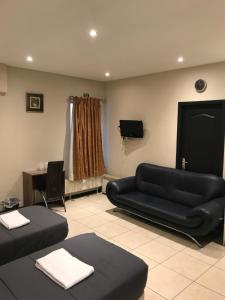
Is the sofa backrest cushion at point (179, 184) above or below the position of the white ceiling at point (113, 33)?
below

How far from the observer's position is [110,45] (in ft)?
10.1

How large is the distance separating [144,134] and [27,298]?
3802 millimetres

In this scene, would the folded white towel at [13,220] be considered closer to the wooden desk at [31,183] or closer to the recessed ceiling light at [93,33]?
the wooden desk at [31,183]

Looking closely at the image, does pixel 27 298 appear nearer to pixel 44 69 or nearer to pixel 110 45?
pixel 110 45

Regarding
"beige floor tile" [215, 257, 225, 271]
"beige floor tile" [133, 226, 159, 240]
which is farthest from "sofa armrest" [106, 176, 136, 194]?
"beige floor tile" [215, 257, 225, 271]

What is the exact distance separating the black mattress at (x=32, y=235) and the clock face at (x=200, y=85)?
2.98 meters

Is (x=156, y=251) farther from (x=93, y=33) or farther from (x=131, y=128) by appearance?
(x=93, y=33)

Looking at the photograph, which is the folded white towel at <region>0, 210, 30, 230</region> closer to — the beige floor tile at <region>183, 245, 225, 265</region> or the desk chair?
the desk chair

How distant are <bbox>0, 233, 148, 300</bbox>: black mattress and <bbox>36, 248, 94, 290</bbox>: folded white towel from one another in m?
0.03

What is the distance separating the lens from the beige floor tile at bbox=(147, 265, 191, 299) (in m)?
2.43

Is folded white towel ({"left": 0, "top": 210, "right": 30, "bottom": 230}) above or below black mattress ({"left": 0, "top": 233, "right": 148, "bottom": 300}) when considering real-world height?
above

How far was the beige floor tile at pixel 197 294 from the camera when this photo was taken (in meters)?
2.33

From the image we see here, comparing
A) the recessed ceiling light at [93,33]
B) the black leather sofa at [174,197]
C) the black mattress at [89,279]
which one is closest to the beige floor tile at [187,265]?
the black leather sofa at [174,197]

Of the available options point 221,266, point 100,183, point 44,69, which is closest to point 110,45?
point 44,69
